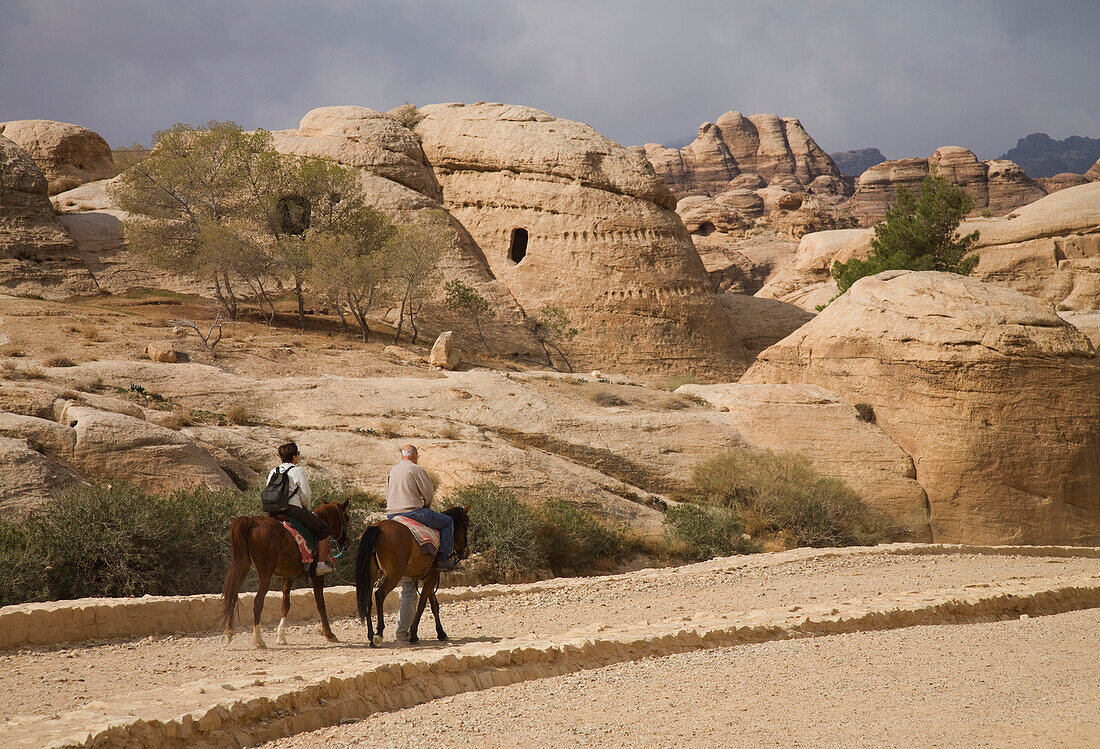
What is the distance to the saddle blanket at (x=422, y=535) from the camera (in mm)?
8953

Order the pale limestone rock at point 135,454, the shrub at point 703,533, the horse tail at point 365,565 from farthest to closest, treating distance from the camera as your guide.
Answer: the shrub at point 703,533
the pale limestone rock at point 135,454
the horse tail at point 365,565

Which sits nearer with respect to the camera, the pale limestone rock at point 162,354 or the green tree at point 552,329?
the pale limestone rock at point 162,354

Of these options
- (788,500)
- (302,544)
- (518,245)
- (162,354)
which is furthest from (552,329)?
(302,544)

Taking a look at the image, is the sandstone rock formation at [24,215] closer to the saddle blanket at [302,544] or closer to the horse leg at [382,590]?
the saddle blanket at [302,544]

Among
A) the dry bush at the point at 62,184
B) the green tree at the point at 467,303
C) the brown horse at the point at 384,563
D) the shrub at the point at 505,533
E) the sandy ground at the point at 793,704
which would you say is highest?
the dry bush at the point at 62,184

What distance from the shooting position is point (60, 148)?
133ft

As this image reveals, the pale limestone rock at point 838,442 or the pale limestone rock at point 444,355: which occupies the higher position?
the pale limestone rock at point 444,355

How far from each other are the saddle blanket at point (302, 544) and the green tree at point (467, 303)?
77.8 ft

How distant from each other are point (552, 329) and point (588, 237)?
13.6 feet

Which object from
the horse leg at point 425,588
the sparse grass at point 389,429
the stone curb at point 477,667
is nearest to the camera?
the stone curb at point 477,667

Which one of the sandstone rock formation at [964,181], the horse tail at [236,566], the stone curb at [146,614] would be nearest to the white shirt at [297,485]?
the horse tail at [236,566]

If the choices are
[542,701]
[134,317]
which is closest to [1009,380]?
[542,701]

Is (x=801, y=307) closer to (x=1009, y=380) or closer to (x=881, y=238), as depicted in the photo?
(x=881, y=238)

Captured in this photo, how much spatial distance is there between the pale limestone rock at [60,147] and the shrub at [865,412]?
36.2 metres
